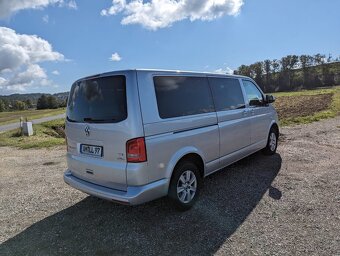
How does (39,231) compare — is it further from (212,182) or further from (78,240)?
(212,182)

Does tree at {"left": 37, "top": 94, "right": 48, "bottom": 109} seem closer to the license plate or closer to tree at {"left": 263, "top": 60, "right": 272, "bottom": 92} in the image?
tree at {"left": 263, "top": 60, "right": 272, "bottom": 92}

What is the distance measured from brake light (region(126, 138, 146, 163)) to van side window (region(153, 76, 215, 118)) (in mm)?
519

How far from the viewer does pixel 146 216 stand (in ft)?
14.0

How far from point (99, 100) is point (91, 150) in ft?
2.32

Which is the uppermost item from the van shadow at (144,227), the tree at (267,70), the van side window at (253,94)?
the tree at (267,70)

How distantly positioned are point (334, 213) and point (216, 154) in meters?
1.88

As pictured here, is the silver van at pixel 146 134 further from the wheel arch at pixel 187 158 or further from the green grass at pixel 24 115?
the green grass at pixel 24 115

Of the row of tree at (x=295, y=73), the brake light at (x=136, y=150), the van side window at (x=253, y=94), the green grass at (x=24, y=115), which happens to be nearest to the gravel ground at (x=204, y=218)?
the brake light at (x=136, y=150)

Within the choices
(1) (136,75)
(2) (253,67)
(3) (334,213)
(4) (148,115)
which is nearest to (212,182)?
(3) (334,213)

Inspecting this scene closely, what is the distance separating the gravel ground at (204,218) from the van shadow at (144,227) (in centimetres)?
1

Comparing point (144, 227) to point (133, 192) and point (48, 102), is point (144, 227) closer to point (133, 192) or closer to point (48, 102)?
point (133, 192)

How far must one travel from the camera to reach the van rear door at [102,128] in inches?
143

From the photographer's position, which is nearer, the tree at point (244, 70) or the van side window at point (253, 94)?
the van side window at point (253, 94)

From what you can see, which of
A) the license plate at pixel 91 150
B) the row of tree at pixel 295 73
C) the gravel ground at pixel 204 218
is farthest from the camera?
the row of tree at pixel 295 73
